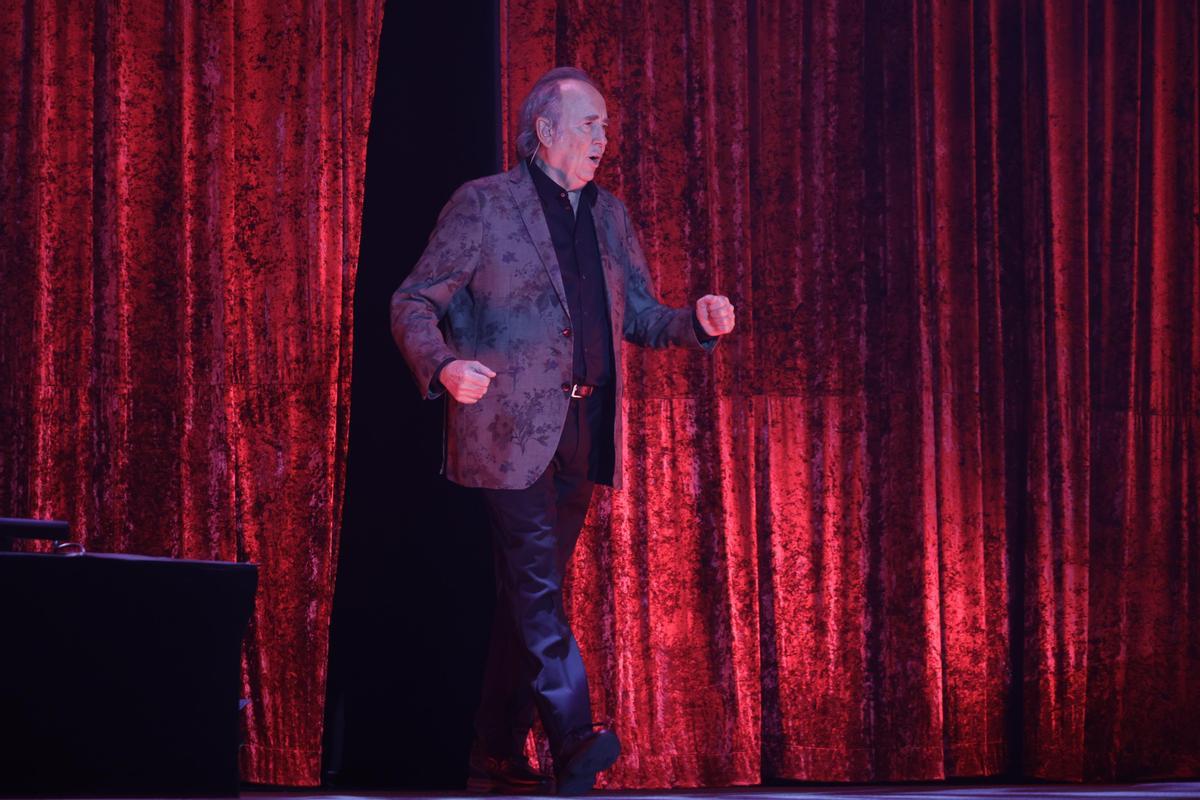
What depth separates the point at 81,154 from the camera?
3.08m

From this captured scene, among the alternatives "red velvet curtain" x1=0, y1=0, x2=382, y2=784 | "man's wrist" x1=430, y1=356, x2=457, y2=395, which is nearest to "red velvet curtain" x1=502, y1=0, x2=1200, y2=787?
"red velvet curtain" x1=0, y1=0, x2=382, y2=784

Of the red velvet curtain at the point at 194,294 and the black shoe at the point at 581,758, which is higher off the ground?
the red velvet curtain at the point at 194,294

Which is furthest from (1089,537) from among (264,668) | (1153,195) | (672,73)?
(264,668)

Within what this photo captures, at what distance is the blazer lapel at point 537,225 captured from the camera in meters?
2.52

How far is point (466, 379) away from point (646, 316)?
0.61 metres

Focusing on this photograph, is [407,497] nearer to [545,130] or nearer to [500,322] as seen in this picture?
[500,322]

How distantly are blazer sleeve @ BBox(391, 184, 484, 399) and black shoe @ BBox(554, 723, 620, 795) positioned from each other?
0.67 meters

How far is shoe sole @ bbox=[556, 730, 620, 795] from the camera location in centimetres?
230

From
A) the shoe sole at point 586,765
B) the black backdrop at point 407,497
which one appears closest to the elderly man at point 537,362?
the shoe sole at point 586,765

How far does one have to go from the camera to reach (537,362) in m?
2.47

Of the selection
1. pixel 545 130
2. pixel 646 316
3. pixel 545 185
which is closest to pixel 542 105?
pixel 545 130

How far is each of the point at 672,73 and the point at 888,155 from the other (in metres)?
0.63

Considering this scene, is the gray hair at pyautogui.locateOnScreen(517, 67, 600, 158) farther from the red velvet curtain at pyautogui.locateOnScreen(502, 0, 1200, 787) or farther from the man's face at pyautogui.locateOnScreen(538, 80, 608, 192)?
the red velvet curtain at pyautogui.locateOnScreen(502, 0, 1200, 787)

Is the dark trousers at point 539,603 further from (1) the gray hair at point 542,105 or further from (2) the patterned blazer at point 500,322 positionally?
(1) the gray hair at point 542,105
